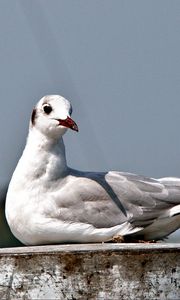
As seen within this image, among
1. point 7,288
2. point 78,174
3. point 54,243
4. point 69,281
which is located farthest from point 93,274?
point 78,174

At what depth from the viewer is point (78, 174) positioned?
808 cm

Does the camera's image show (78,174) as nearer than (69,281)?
No

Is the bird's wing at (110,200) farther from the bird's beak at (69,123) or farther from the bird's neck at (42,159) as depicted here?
the bird's beak at (69,123)

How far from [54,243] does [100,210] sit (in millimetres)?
461

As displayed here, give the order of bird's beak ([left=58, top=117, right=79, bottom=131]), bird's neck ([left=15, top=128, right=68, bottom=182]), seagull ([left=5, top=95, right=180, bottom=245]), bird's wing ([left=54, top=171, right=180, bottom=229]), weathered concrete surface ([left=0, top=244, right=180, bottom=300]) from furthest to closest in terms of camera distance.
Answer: bird's neck ([left=15, top=128, right=68, bottom=182]), bird's wing ([left=54, top=171, right=180, bottom=229]), seagull ([left=5, top=95, right=180, bottom=245]), bird's beak ([left=58, top=117, right=79, bottom=131]), weathered concrete surface ([left=0, top=244, right=180, bottom=300])

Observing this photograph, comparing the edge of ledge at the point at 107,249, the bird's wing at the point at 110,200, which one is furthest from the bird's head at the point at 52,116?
the edge of ledge at the point at 107,249

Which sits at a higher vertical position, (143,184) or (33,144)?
(33,144)

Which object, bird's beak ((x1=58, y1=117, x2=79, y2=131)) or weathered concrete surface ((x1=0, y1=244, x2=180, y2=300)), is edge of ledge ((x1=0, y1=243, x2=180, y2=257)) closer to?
weathered concrete surface ((x1=0, y1=244, x2=180, y2=300))

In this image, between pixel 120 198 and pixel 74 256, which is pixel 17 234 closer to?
pixel 120 198

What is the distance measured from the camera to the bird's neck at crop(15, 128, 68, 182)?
7.93 meters

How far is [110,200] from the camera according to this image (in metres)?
7.92

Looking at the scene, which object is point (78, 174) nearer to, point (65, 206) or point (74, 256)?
point (65, 206)

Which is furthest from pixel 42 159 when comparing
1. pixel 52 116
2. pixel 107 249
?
pixel 107 249

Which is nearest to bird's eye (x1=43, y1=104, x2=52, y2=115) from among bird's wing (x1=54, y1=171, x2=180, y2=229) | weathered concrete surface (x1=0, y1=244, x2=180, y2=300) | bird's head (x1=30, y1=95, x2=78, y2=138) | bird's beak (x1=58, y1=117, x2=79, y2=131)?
bird's head (x1=30, y1=95, x2=78, y2=138)
